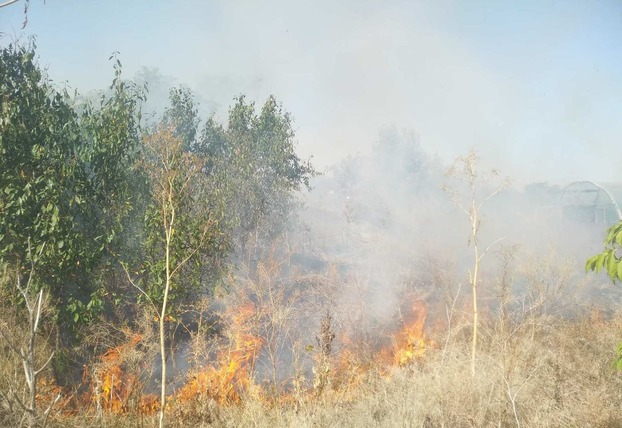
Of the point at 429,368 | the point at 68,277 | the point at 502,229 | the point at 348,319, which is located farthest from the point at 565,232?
the point at 68,277

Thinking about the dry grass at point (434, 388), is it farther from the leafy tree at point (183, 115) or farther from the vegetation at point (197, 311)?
the leafy tree at point (183, 115)

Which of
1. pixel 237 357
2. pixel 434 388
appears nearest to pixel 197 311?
pixel 237 357

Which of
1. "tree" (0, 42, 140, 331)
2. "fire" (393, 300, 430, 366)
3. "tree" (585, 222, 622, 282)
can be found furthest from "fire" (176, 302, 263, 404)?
"tree" (585, 222, 622, 282)

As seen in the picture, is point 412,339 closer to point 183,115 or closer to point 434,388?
point 434,388

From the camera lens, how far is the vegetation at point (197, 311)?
7.13 metres

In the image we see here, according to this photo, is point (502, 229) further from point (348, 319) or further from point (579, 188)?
point (348, 319)

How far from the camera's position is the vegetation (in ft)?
23.4

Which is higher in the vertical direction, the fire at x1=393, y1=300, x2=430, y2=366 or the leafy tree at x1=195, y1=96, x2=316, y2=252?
the leafy tree at x1=195, y1=96, x2=316, y2=252

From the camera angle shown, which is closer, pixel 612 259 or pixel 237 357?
pixel 612 259

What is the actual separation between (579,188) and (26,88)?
37.1m

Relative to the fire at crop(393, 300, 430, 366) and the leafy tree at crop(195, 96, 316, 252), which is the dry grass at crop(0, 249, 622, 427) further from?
the leafy tree at crop(195, 96, 316, 252)

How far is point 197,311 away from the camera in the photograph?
11.2 m

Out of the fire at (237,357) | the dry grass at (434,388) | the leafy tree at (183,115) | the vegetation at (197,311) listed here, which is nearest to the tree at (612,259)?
the vegetation at (197,311)

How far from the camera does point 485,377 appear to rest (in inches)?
342
